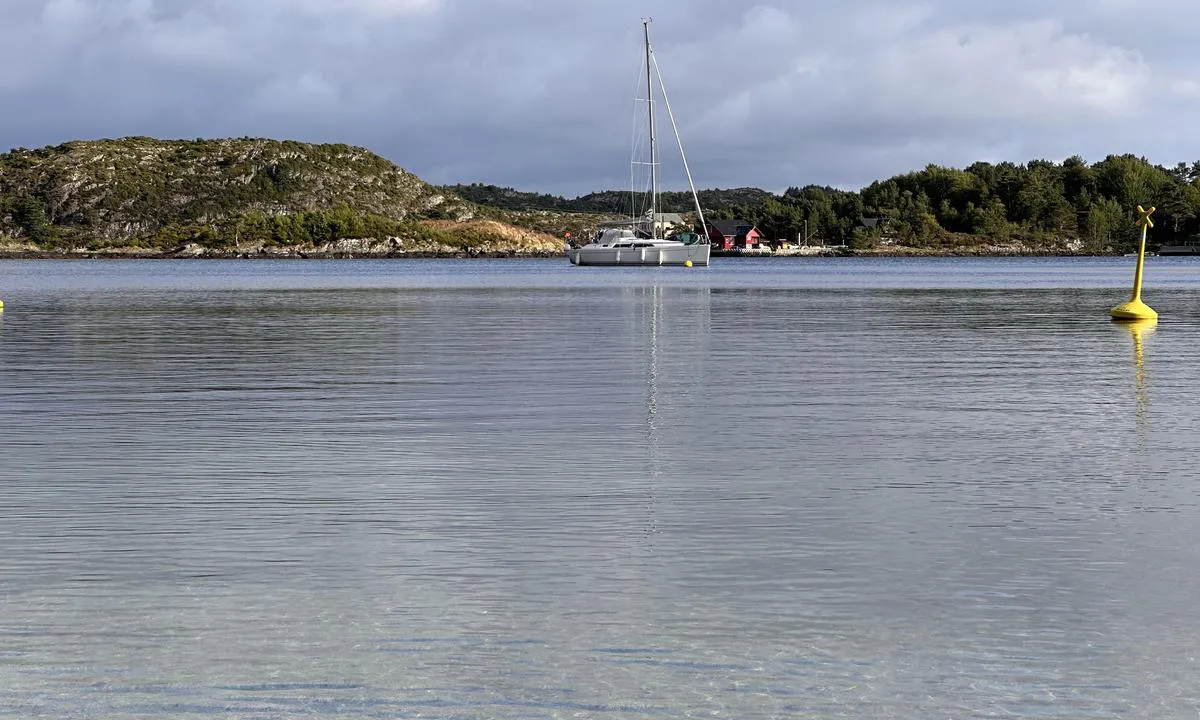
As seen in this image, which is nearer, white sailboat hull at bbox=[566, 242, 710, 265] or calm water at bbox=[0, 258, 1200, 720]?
calm water at bbox=[0, 258, 1200, 720]

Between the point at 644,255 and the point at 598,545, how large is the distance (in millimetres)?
134446

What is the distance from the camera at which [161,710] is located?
7172 millimetres

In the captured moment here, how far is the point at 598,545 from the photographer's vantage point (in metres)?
11.0

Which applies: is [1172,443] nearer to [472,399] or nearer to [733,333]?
[472,399]

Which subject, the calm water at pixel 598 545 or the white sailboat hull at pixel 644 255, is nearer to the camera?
the calm water at pixel 598 545

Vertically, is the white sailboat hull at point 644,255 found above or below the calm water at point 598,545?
below

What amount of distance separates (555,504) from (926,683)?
5.60 metres

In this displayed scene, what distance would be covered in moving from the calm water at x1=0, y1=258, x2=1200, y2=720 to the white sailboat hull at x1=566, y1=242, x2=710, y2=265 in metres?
119

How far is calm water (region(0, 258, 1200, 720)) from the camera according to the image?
7574 millimetres

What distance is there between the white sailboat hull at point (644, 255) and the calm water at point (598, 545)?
391 feet

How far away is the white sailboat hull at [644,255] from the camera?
5704 inches

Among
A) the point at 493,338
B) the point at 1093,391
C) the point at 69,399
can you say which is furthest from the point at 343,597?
the point at 493,338

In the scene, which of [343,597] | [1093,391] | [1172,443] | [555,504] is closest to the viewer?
[343,597]

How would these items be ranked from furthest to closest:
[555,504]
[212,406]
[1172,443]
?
[212,406], [1172,443], [555,504]
